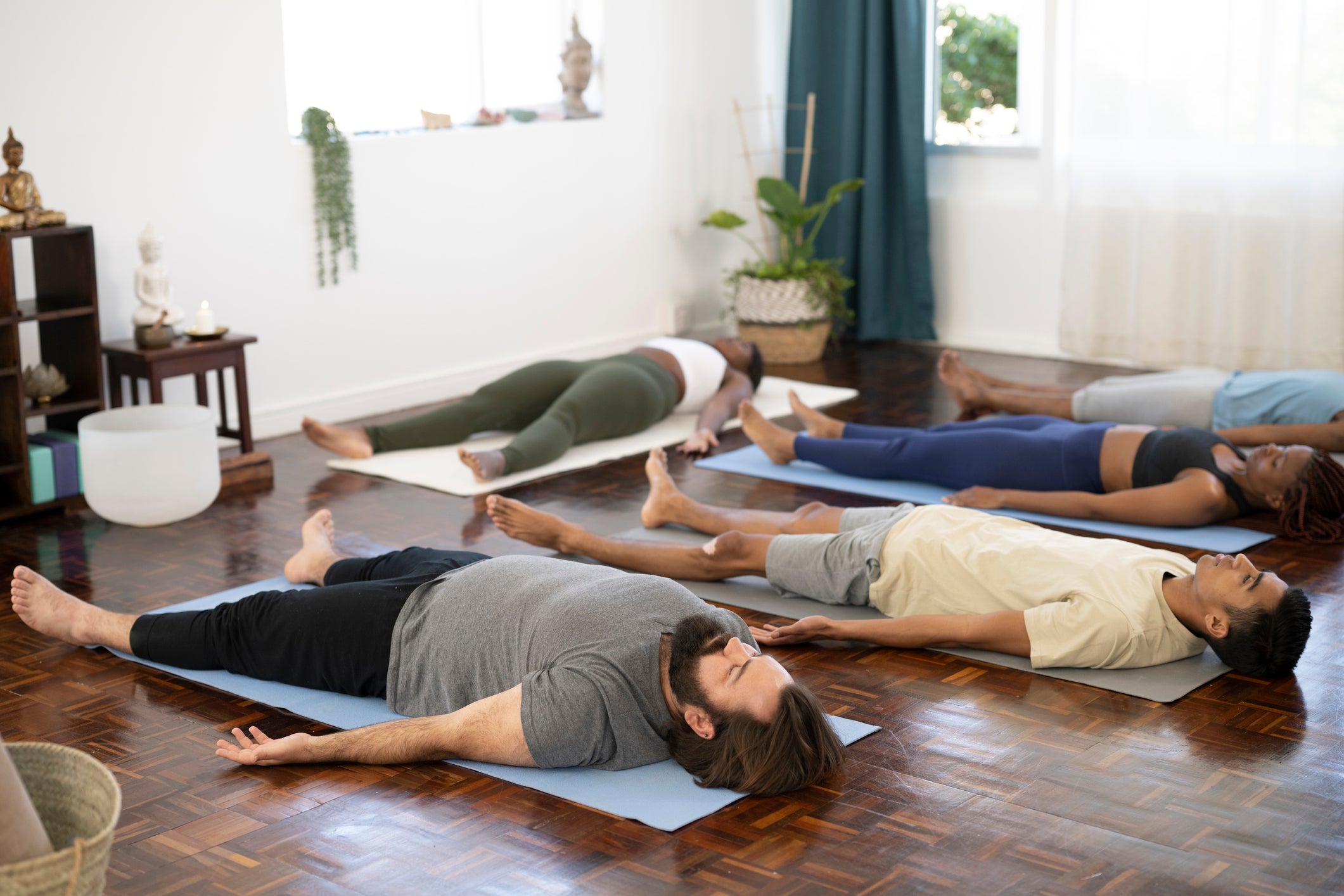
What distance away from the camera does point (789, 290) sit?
19.9ft

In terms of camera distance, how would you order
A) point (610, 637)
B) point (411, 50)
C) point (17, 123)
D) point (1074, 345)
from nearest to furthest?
1. point (610, 637)
2. point (17, 123)
3. point (411, 50)
4. point (1074, 345)

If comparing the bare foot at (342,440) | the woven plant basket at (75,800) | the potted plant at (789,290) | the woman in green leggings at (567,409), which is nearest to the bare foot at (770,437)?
the woman in green leggings at (567,409)

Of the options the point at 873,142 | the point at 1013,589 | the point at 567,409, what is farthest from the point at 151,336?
the point at 873,142

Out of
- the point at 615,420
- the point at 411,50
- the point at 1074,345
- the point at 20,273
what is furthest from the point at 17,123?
the point at 1074,345

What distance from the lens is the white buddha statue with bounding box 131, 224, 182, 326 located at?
413 centimetres

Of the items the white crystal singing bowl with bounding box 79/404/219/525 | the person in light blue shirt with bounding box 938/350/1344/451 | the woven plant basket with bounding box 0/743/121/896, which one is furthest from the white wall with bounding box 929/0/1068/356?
the woven plant basket with bounding box 0/743/121/896

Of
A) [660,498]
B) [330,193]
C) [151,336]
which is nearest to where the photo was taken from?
[660,498]

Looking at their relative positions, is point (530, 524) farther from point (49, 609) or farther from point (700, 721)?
point (700, 721)

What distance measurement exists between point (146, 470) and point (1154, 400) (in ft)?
9.88

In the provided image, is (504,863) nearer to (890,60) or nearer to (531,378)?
(531,378)

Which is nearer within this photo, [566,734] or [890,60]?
[566,734]

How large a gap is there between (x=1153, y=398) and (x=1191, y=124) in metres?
1.70

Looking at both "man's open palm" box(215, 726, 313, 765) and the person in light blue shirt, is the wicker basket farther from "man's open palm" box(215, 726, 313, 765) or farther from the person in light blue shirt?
Result: "man's open palm" box(215, 726, 313, 765)

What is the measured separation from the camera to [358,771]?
93.0 inches
